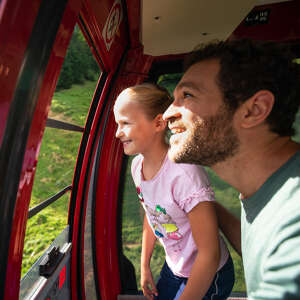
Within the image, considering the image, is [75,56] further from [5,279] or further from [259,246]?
[259,246]

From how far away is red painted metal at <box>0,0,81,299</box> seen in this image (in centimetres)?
53

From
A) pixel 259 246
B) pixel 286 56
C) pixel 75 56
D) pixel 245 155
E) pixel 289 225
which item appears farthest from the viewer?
pixel 75 56

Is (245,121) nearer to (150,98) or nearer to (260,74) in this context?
(260,74)

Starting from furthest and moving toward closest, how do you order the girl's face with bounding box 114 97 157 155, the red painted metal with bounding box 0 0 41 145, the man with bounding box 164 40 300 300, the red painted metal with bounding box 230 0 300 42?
1. the red painted metal with bounding box 230 0 300 42
2. the girl's face with bounding box 114 97 157 155
3. the man with bounding box 164 40 300 300
4. the red painted metal with bounding box 0 0 41 145

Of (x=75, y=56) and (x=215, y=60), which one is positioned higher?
(x=215, y=60)

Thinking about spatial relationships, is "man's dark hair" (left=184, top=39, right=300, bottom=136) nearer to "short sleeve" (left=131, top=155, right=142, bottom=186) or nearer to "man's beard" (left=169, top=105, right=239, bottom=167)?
"man's beard" (left=169, top=105, right=239, bottom=167)

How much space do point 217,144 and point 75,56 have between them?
1.02m

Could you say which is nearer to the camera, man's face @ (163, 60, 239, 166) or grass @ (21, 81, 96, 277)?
man's face @ (163, 60, 239, 166)

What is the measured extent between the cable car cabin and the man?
0.39 m

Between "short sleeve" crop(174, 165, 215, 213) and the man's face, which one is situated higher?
the man's face

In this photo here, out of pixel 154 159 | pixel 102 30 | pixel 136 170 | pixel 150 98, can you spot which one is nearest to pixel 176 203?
pixel 154 159

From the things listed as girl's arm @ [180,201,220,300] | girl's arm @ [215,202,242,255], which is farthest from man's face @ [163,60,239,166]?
girl's arm @ [215,202,242,255]

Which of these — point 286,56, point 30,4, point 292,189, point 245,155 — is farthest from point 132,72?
A: point 292,189

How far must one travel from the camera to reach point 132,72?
6.79ft
